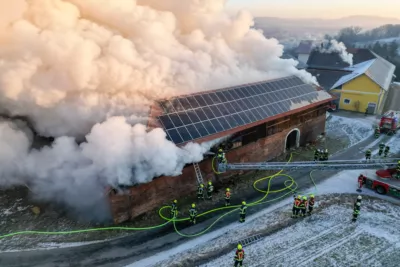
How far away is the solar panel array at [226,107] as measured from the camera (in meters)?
14.3

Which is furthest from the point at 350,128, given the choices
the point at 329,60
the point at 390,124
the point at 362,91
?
the point at 329,60

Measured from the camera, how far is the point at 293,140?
20.2m

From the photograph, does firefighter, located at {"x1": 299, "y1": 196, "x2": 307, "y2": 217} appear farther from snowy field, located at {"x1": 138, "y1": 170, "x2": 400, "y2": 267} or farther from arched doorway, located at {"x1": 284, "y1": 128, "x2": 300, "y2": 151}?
arched doorway, located at {"x1": 284, "y1": 128, "x2": 300, "y2": 151}

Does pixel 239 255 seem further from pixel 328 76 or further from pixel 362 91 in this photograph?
pixel 328 76

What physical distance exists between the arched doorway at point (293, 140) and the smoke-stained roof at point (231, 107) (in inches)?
67.4

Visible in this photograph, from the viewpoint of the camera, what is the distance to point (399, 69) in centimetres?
4706

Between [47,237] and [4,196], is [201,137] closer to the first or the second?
[47,237]

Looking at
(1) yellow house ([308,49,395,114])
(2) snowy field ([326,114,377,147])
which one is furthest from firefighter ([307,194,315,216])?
(1) yellow house ([308,49,395,114])

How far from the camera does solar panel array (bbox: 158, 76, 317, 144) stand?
14.3m

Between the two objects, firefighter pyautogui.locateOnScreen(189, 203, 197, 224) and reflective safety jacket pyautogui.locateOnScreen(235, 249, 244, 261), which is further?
firefighter pyautogui.locateOnScreen(189, 203, 197, 224)

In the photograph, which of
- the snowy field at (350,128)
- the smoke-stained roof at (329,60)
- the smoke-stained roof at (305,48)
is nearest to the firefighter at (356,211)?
the snowy field at (350,128)

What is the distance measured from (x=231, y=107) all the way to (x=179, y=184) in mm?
5269

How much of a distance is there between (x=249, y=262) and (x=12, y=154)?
12.2m

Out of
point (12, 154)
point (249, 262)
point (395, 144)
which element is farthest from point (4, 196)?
point (395, 144)
